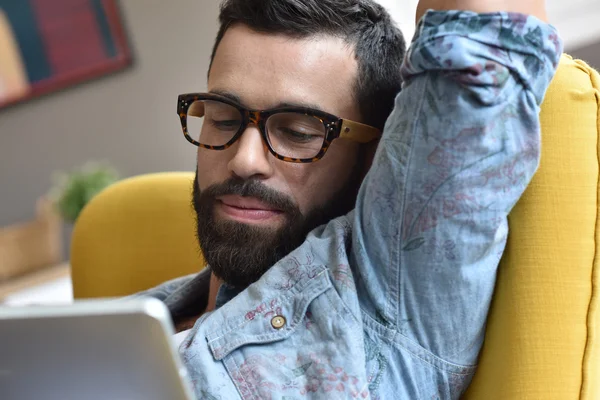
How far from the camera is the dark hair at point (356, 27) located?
1.02 metres

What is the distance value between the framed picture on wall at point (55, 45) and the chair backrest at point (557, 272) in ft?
9.17

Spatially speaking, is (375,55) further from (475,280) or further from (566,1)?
(566,1)

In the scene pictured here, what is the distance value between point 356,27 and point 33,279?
2.30 m

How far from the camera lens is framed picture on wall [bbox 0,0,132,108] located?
10.8 feet

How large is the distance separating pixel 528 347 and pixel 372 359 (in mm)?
172

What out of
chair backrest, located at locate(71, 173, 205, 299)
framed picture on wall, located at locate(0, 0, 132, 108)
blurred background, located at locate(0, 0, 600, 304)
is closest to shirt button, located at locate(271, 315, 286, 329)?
chair backrest, located at locate(71, 173, 205, 299)

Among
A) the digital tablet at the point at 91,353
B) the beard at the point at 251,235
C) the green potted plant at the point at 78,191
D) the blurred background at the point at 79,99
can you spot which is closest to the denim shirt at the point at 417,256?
the beard at the point at 251,235

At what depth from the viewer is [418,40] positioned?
2.32 feet

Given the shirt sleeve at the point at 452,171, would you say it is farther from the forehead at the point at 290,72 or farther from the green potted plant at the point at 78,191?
the green potted plant at the point at 78,191

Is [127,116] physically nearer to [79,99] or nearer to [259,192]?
[79,99]

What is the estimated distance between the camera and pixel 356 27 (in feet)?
3.48

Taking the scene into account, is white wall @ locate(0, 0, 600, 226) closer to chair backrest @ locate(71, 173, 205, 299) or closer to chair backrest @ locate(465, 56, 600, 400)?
chair backrest @ locate(71, 173, 205, 299)

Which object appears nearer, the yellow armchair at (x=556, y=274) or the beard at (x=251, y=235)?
the yellow armchair at (x=556, y=274)

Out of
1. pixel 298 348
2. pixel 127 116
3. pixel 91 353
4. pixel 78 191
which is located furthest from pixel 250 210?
pixel 127 116
